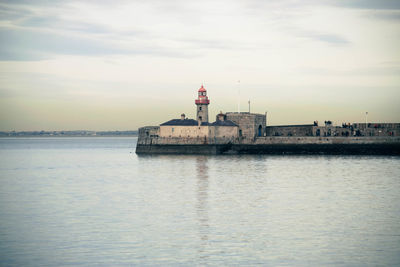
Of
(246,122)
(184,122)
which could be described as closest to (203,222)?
(184,122)

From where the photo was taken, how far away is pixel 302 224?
66.4ft

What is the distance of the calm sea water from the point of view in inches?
623

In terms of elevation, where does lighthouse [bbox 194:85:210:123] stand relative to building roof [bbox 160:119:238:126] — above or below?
above

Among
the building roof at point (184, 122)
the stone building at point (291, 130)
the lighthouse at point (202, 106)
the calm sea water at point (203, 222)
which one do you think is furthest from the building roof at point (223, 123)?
the calm sea water at point (203, 222)

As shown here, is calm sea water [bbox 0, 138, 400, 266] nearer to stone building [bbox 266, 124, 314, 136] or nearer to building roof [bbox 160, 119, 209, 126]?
building roof [bbox 160, 119, 209, 126]

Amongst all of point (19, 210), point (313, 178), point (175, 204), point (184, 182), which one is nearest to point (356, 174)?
point (313, 178)

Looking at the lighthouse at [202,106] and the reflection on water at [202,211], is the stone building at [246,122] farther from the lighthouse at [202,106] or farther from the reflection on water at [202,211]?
the reflection on water at [202,211]

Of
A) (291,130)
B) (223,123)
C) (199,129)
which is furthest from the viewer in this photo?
(291,130)

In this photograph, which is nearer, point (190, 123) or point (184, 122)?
point (190, 123)

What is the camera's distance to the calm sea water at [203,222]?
15812 mm

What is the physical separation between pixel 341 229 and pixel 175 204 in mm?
9020

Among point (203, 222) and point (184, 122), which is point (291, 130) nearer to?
point (184, 122)

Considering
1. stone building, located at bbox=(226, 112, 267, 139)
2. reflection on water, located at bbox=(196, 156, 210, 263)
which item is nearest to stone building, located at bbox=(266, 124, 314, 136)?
stone building, located at bbox=(226, 112, 267, 139)

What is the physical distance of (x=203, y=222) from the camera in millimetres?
21000
